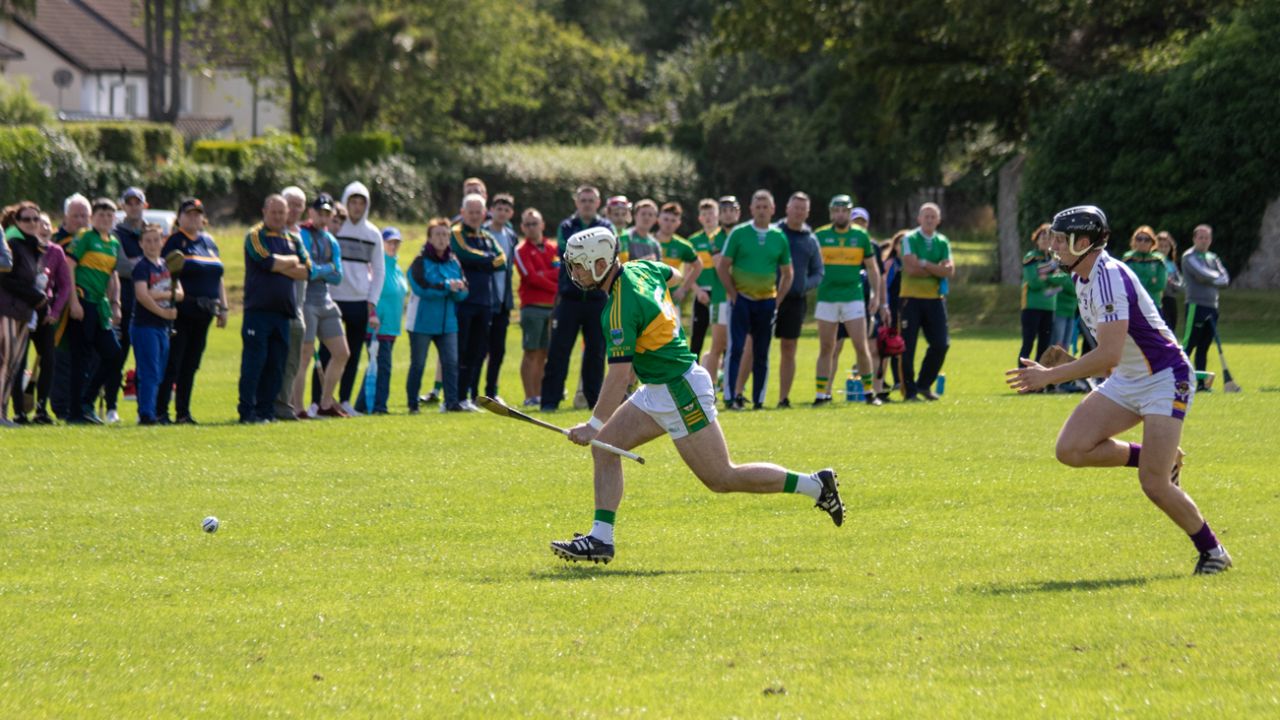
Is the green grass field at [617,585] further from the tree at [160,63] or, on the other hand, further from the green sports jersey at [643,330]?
the tree at [160,63]

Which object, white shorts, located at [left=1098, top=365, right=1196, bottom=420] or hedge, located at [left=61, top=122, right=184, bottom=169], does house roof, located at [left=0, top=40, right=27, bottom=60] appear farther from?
white shorts, located at [left=1098, top=365, right=1196, bottom=420]

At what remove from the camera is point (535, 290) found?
Answer: 63.9 feet

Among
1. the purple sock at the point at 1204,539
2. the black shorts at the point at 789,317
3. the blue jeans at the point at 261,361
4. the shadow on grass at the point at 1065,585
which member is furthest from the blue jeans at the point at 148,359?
the purple sock at the point at 1204,539

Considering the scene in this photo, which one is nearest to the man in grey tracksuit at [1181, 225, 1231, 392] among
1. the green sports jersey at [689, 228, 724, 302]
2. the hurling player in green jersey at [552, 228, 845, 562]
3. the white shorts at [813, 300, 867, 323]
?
the white shorts at [813, 300, 867, 323]

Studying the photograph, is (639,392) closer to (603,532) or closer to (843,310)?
(603,532)

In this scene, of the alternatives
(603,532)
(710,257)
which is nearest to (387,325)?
(710,257)

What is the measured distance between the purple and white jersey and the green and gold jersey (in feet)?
32.3

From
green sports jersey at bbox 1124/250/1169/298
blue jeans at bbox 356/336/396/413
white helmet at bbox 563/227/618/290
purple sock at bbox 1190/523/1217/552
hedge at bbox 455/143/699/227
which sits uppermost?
hedge at bbox 455/143/699/227

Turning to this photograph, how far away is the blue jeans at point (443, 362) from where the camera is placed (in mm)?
18266

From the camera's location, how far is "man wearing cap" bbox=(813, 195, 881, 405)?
19.0 metres

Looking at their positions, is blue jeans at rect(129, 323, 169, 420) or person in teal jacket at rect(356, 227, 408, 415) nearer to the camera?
blue jeans at rect(129, 323, 169, 420)

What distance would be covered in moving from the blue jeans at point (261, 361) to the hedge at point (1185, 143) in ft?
81.5

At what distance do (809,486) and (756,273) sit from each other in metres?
8.34

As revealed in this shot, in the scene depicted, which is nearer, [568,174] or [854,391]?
[854,391]
